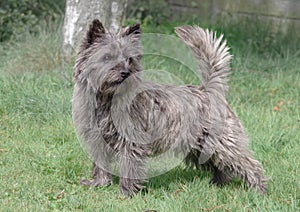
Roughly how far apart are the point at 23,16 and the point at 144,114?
16.0 feet

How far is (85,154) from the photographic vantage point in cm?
537

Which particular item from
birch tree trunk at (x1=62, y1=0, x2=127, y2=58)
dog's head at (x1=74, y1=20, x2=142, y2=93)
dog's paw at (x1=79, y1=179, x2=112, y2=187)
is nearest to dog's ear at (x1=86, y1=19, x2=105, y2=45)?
dog's head at (x1=74, y1=20, x2=142, y2=93)

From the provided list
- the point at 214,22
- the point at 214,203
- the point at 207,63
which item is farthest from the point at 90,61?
the point at 214,22

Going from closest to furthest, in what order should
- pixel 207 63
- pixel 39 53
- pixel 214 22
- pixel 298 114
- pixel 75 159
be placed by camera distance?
pixel 207 63 < pixel 75 159 < pixel 298 114 < pixel 39 53 < pixel 214 22

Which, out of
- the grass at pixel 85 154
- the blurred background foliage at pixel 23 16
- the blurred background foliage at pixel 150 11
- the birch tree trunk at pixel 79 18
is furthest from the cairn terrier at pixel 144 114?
the blurred background foliage at pixel 150 11

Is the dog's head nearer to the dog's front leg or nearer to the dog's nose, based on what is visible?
the dog's nose

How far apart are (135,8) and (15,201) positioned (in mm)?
6458

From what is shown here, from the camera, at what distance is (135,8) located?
1037 centimetres

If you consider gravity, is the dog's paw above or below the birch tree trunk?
below

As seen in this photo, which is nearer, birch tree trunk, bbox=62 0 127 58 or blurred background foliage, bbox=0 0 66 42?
birch tree trunk, bbox=62 0 127 58

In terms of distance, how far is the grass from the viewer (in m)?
4.43

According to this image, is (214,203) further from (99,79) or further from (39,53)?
(39,53)

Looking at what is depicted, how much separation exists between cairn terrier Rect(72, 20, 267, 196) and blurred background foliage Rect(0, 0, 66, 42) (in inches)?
161

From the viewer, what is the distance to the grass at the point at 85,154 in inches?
175
